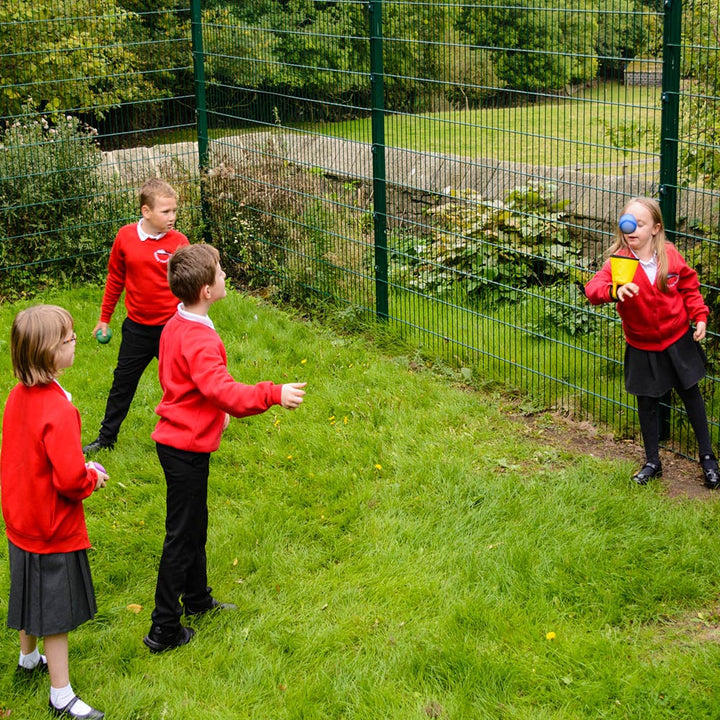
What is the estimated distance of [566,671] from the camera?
3785 millimetres

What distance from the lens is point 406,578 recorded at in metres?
4.44

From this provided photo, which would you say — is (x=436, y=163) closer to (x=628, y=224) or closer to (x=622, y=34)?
(x=622, y=34)

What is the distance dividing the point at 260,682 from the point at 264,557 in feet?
2.92

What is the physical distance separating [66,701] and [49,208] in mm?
5815

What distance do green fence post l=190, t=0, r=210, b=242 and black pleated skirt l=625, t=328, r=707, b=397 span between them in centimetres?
510

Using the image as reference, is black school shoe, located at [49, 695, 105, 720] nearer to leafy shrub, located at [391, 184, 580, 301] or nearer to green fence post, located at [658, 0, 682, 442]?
green fence post, located at [658, 0, 682, 442]

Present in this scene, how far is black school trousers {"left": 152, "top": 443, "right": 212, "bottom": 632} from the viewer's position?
3.93 meters

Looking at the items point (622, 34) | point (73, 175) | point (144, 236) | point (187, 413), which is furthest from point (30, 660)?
point (73, 175)

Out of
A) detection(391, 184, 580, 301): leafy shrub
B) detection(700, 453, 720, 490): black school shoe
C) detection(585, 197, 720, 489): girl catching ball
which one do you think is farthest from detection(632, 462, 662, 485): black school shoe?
detection(391, 184, 580, 301): leafy shrub

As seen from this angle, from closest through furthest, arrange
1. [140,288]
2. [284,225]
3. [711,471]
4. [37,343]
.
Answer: [37,343] → [711,471] → [140,288] → [284,225]

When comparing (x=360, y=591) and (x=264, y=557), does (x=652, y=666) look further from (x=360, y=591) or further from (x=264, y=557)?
(x=264, y=557)

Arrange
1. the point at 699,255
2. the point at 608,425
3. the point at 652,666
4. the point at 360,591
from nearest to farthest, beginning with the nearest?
1. the point at 652,666
2. the point at 360,591
3. the point at 699,255
4. the point at 608,425

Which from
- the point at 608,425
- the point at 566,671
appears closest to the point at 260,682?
the point at 566,671

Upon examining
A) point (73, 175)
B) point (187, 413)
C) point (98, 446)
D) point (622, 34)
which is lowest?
point (98, 446)
